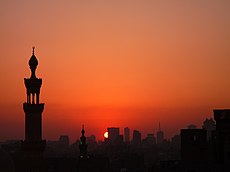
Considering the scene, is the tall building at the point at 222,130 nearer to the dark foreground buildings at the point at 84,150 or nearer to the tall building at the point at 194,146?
the dark foreground buildings at the point at 84,150

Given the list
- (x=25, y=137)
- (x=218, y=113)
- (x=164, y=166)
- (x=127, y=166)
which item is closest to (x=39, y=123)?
(x=25, y=137)

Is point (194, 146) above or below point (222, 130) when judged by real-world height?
below

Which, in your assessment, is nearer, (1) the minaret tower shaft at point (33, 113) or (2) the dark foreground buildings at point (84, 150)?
(2) the dark foreground buildings at point (84, 150)

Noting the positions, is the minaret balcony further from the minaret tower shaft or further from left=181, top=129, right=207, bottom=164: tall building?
left=181, top=129, right=207, bottom=164: tall building

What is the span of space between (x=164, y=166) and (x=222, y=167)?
1001 centimetres

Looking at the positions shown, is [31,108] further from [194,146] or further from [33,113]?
[194,146]

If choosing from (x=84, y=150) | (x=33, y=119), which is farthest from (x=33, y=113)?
(x=84, y=150)

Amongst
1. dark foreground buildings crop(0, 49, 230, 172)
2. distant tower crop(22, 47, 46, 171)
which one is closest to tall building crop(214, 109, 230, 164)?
dark foreground buildings crop(0, 49, 230, 172)

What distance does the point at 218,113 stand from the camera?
2228 inches

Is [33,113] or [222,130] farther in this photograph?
[33,113]

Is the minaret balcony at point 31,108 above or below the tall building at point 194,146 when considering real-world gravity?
above

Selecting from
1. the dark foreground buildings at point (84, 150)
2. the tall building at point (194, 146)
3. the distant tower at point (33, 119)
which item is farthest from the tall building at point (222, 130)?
the distant tower at point (33, 119)

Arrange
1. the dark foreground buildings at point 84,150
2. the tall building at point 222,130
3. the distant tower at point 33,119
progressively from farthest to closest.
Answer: the distant tower at point 33,119 → the tall building at point 222,130 → the dark foreground buildings at point 84,150

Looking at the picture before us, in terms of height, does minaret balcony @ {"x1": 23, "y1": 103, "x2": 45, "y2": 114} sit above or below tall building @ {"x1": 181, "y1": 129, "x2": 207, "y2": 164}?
above
